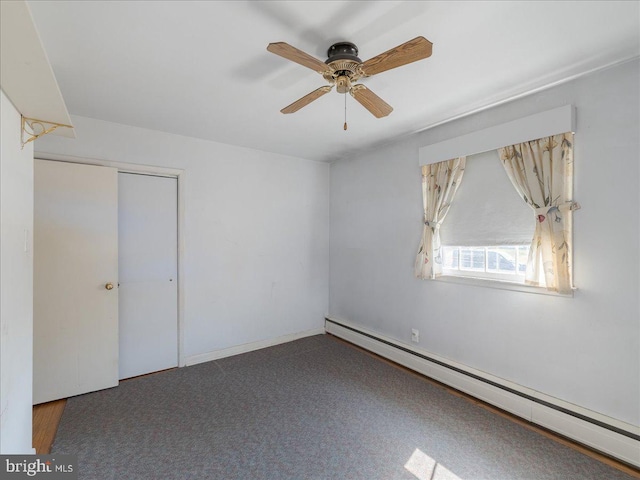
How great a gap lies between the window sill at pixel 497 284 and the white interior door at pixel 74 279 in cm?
332

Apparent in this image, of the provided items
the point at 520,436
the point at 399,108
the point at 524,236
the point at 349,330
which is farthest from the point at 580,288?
the point at 349,330

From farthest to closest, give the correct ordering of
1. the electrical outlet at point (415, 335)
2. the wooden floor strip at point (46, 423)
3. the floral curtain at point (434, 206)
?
the electrical outlet at point (415, 335) → the floral curtain at point (434, 206) → the wooden floor strip at point (46, 423)

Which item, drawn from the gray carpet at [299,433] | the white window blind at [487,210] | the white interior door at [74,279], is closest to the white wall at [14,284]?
the gray carpet at [299,433]

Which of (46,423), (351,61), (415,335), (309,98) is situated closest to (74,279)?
(46,423)

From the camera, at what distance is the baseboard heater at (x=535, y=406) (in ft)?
6.02

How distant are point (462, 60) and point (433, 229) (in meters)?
1.53

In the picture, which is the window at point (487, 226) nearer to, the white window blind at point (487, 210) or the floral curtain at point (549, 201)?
the white window blind at point (487, 210)

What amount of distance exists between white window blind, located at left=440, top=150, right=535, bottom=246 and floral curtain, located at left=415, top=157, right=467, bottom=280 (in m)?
0.08

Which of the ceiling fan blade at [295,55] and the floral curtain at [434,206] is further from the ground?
the ceiling fan blade at [295,55]

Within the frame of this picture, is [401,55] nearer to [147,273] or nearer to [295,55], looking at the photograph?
[295,55]

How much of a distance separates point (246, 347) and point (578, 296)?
11.0 ft

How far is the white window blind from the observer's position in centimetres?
236

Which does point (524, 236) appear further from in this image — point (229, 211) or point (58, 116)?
point (58, 116)

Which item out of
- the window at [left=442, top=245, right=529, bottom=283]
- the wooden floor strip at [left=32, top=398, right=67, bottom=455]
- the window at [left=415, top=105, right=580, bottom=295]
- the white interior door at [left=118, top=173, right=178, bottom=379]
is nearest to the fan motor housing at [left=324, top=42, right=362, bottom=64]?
the window at [left=415, top=105, right=580, bottom=295]
